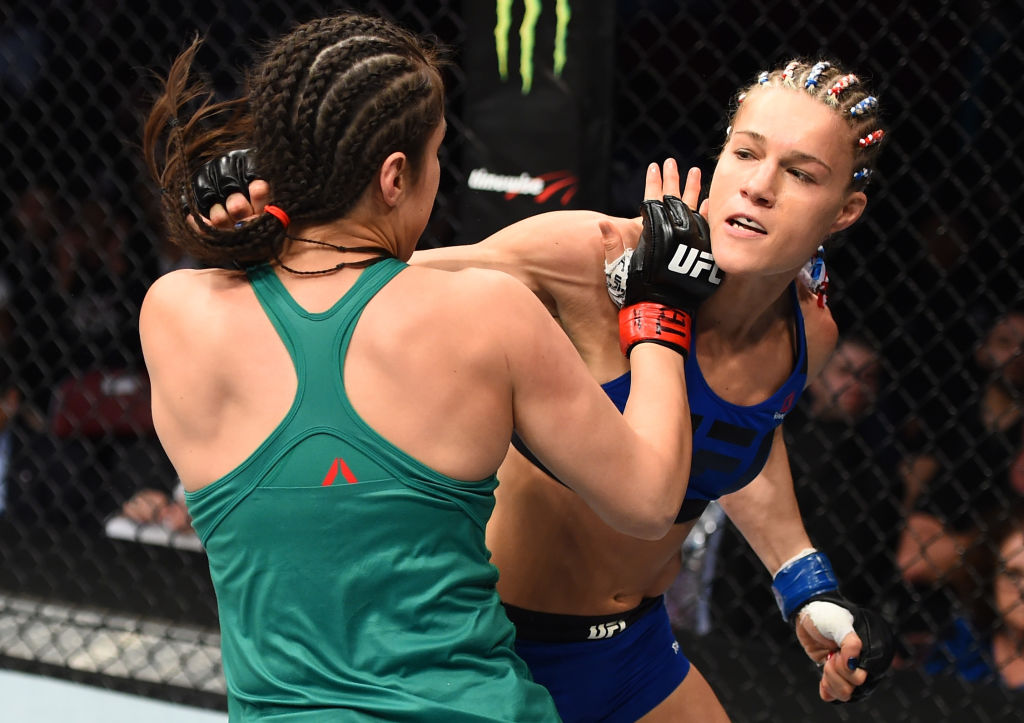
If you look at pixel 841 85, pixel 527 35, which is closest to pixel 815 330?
pixel 841 85

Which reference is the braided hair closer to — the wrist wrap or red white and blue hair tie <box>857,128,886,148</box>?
red white and blue hair tie <box>857,128,886,148</box>

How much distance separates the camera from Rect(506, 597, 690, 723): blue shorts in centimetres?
145

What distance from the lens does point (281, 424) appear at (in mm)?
920

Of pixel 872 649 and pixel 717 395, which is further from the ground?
pixel 717 395

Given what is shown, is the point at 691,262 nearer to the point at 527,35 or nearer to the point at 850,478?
the point at 527,35

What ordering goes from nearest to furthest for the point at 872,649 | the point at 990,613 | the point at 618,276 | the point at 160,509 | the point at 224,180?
the point at 224,180 < the point at 618,276 < the point at 872,649 < the point at 990,613 < the point at 160,509

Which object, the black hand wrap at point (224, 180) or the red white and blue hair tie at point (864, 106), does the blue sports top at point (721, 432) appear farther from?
the black hand wrap at point (224, 180)

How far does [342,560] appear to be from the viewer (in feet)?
3.04

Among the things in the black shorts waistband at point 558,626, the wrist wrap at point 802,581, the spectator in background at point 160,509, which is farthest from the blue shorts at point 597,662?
the spectator in background at point 160,509

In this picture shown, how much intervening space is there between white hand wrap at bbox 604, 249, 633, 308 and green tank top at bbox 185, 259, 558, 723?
0.34 metres

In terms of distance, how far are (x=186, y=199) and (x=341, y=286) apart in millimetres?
203

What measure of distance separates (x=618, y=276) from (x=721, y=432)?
24cm

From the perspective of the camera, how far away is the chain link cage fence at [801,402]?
2305 mm

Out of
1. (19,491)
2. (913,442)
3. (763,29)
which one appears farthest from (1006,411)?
(19,491)
